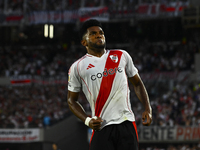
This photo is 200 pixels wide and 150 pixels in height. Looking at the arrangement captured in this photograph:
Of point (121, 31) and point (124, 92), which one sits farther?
point (121, 31)

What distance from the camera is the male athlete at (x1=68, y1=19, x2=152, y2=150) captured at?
4000mm

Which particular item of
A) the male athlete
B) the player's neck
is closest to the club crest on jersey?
the male athlete

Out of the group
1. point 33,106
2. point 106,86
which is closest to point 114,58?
point 106,86

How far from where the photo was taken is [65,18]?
30.0m

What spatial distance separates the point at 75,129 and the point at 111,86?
20.6 meters

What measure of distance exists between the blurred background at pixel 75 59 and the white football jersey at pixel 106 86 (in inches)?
533

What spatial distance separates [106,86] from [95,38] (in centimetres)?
54

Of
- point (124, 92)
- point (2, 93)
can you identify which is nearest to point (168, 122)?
point (2, 93)

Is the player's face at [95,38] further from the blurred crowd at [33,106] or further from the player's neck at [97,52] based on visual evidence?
the blurred crowd at [33,106]

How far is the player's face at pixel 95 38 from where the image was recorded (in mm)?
4184

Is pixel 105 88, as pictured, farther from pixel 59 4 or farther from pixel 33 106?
pixel 59 4

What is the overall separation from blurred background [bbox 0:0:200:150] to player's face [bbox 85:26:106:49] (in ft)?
44.8

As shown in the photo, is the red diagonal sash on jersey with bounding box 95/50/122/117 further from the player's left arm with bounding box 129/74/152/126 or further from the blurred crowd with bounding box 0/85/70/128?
the blurred crowd with bounding box 0/85/70/128

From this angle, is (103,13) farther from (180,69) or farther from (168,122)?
(168,122)
